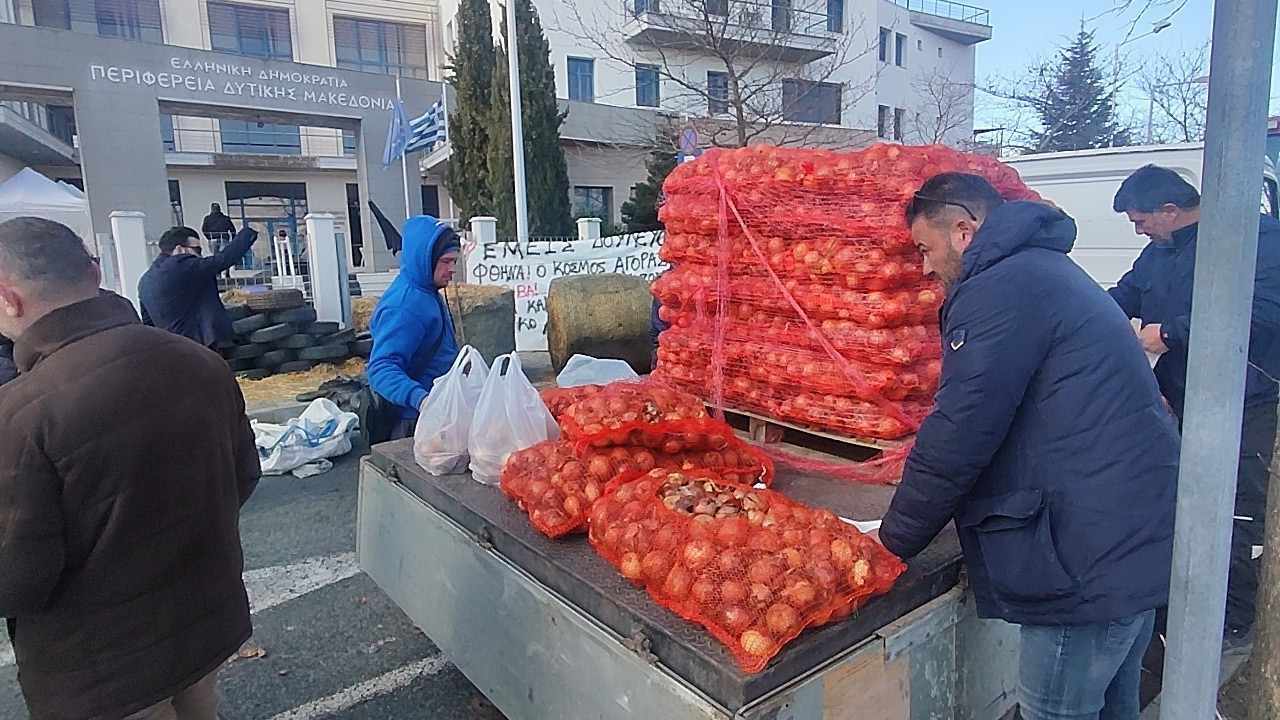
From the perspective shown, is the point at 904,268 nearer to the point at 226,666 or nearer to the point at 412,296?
the point at 412,296

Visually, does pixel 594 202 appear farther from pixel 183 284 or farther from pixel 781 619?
pixel 781 619

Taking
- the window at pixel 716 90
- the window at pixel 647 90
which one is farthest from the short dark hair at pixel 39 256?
the window at pixel 647 90

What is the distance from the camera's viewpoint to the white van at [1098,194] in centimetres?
733

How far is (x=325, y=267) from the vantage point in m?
11.0

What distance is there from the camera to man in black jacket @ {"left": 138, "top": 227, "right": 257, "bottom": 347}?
6789 millimetres

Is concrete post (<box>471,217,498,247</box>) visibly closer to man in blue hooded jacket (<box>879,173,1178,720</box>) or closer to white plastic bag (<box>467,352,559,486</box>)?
white plastic bag (<box>467,352,559,486</box>)

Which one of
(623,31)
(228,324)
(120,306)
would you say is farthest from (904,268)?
(623,31)

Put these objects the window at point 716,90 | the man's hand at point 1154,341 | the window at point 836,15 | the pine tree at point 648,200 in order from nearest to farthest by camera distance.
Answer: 1. the man's hand at point 1154,341
2. the pine tree at point 648,200
3. the window at point 716,90
4. the window at point 836,15

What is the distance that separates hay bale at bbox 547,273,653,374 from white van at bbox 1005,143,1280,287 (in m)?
4.20

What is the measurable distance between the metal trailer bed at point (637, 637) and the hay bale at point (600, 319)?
18.4ft

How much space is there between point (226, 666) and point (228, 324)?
17.0ft

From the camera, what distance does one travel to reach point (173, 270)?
22.2 feet

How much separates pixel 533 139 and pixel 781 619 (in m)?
20.3

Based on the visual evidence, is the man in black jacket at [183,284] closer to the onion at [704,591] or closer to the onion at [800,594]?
the onion at [704,591]
